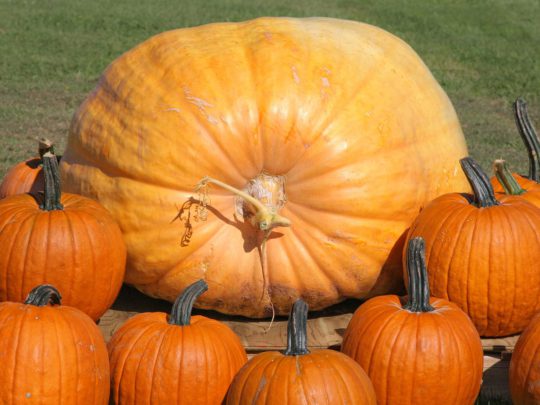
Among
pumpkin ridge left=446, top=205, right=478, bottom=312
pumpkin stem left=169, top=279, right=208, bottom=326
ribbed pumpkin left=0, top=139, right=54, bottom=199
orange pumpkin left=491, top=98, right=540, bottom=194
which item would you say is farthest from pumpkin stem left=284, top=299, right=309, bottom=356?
ribbed pumpkin left=0, top=139, right=54, bottom=199

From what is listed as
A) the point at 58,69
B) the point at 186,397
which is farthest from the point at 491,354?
the point at 58,69

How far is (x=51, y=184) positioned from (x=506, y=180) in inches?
77.4

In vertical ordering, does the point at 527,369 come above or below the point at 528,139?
below

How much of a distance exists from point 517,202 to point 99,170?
1751mm

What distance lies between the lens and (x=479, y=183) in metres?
3.67

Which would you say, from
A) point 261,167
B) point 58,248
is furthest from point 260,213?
point 58,248

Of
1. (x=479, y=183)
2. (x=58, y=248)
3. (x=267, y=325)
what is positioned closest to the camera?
(x=58, y=248)

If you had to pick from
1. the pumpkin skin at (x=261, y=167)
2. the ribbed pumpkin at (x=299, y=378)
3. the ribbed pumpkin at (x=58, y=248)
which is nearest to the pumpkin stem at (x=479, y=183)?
the pumpkin skin at (x=261, y=167)

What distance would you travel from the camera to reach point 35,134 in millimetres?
8750

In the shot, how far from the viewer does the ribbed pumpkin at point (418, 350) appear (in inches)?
125

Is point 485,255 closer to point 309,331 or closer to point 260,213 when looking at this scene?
point 309,331

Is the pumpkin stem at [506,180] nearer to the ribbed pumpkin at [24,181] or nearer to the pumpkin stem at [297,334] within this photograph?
the pumpkin stem at [297,334]

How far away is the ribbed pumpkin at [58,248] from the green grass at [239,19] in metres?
3.96

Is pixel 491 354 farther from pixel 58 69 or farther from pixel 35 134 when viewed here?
pixel 58 69
